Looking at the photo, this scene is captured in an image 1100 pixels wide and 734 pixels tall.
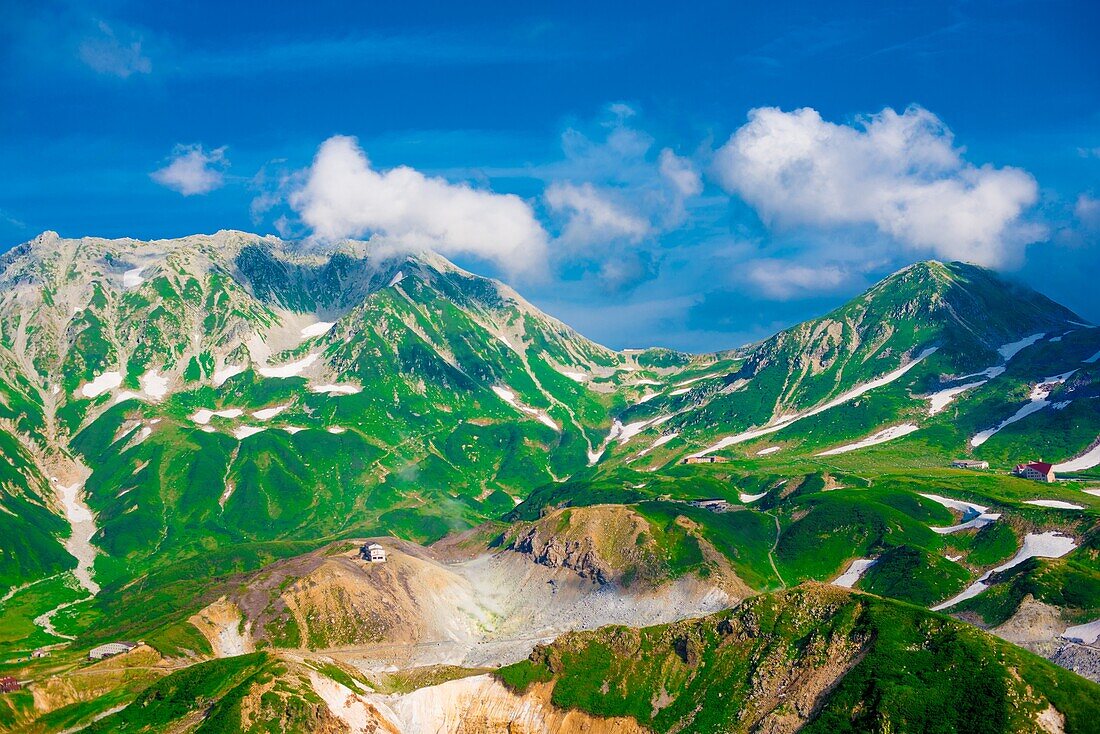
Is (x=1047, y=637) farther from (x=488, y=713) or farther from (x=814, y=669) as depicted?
(x=488, y=713)

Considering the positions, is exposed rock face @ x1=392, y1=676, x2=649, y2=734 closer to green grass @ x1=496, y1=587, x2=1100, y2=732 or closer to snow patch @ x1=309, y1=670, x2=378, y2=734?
green grass @ x1=496, y1=587, x2=1100, y2=732

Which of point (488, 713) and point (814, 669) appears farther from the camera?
point (488, 713)

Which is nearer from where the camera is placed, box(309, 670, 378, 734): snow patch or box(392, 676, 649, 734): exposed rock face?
box(309, 670, 378, 734): snow patch

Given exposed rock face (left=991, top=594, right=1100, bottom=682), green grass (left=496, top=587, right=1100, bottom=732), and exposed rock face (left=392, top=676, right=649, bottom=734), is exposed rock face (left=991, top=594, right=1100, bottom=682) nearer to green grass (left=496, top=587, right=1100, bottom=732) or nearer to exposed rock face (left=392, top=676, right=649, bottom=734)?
green grass (left=496, top=587, right=1100, bottom=732)

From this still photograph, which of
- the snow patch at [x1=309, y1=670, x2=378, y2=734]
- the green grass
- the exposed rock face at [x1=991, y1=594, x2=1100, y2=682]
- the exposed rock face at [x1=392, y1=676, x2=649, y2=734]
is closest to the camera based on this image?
the green grass

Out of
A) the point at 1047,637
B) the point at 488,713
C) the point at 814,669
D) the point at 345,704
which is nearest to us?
the point at 814,669

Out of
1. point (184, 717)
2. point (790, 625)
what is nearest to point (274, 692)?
point (184, 717)

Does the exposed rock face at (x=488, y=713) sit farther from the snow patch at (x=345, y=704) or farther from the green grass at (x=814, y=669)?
the snow patch at (x=345, y=704)

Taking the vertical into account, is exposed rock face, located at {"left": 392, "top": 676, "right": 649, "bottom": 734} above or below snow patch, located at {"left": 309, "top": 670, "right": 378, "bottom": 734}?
below

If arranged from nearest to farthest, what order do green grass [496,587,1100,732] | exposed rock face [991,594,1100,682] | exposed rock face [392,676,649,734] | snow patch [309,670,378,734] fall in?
green grass [496,587,1100,732] → exposed rock face [991,594,1100,682] → snow patch [309,670,378,734] → exposed rock face [392,676,649,734]

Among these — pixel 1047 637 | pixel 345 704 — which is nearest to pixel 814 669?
pixel 1047 637

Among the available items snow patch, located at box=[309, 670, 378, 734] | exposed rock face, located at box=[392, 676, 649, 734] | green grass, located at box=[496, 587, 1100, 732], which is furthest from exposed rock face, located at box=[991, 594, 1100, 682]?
snow patch, located at box=[309, 670, 378, 734]
